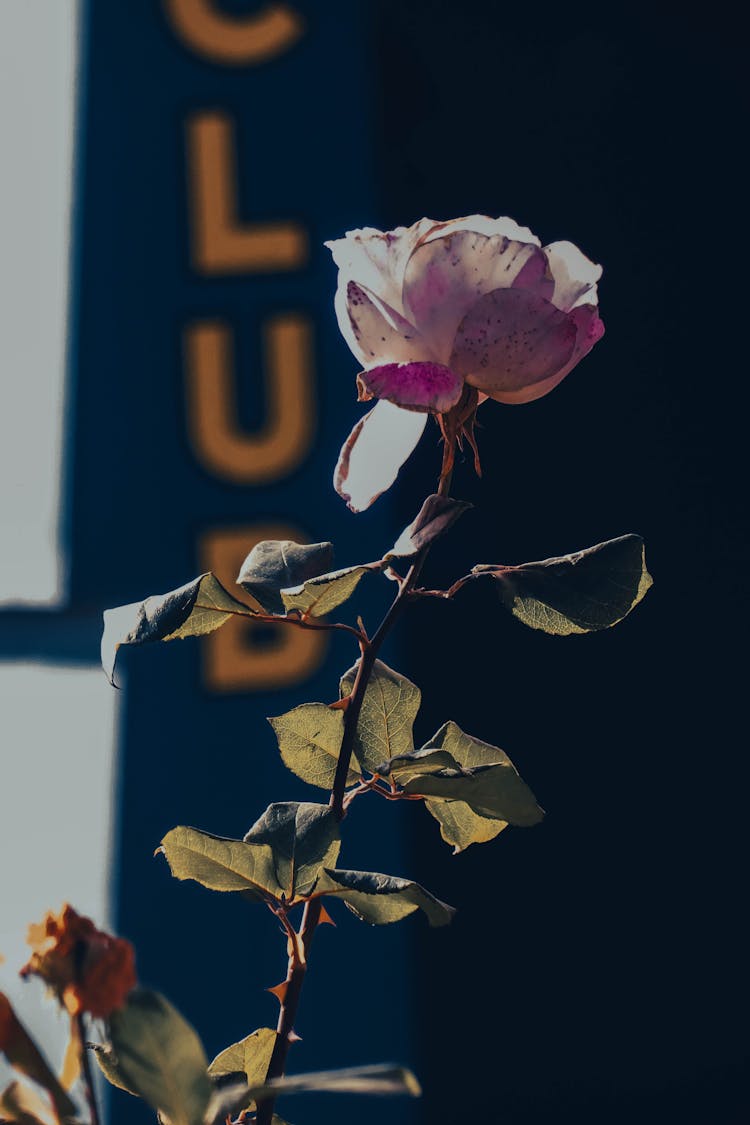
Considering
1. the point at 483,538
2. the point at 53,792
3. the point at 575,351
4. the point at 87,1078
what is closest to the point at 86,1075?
the point at 87,1078

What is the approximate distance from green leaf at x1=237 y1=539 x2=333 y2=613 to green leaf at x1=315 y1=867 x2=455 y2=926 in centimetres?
7

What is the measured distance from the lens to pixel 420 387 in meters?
0.30

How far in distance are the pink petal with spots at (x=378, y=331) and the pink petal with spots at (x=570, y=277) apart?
0.14 ft

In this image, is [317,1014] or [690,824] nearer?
[317,1014]

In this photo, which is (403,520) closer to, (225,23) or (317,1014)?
(317,1014)

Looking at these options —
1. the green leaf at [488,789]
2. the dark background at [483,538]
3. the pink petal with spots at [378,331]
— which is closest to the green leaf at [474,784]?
the green leaf at [488,789]

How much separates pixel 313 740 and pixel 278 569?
0.06 meters

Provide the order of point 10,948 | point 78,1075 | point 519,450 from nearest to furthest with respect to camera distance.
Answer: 1. point 78,1075
2. point 10,948
3. point 519,450

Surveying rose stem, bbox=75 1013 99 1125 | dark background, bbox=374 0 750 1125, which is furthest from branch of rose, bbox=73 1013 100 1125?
dark background, bbox=374 0 750 1125

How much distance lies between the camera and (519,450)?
2.61 m

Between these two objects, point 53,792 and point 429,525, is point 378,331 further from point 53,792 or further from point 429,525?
point 53,792

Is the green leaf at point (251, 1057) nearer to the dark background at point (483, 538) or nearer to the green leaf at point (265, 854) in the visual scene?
the green leaf at point (265, 854)

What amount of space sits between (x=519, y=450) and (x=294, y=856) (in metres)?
2.34

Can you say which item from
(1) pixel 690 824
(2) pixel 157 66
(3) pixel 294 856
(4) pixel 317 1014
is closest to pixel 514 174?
(2) pixel 157 66
